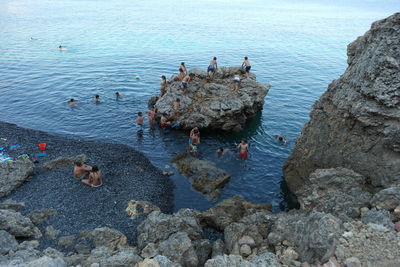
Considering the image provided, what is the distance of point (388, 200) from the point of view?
11445 millimetres

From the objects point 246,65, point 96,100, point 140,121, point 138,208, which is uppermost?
point 246,65

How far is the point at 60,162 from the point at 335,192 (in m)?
17.7

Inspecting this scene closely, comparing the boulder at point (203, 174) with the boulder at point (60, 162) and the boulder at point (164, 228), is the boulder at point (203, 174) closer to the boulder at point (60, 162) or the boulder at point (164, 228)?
the boulder at point (164, 228)

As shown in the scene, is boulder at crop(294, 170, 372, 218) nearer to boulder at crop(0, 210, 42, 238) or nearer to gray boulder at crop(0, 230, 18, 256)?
gray boulder at crop(0, 230, 18, 256)

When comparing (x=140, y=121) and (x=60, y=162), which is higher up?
(x=140, y=121)

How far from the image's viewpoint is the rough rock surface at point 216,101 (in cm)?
2653

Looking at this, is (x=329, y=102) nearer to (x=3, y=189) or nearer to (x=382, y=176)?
(x=382, y=176)

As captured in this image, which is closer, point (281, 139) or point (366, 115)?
point (366, 115)

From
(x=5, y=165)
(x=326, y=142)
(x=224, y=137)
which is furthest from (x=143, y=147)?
(x=326, y=142)

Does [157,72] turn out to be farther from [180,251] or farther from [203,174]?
[180,251]

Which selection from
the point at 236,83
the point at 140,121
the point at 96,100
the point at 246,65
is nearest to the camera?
the point at 140,121

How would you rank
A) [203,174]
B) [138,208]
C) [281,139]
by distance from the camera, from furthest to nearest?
[281,139] → [203,174] → [138,208]

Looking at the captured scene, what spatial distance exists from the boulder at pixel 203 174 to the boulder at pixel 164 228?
4804 mm

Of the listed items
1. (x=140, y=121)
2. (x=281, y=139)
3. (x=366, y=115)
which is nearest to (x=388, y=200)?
(x=366, y=115)
